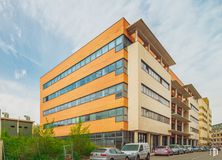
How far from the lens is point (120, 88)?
3953cm

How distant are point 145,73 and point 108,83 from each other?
588 cm

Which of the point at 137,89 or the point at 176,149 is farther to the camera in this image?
the point at 176,149

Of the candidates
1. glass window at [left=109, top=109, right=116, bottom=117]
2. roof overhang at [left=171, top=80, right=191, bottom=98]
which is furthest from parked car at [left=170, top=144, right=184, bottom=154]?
roof overhang at [left=171, top=80, right=191, bottom=98]

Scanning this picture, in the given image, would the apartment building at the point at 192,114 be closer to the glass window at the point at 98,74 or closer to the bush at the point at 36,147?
the glass window at the point at 98,74

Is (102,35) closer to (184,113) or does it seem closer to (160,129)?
(160,129)

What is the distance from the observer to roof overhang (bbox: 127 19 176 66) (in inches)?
1567

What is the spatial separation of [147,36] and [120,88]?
10.2 metres

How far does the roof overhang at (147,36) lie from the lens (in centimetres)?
3981

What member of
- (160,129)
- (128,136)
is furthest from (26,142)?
(160,129)

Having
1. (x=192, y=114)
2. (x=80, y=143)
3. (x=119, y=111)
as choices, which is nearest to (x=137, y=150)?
(x=80, y=143)

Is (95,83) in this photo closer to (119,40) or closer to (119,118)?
(119,118)

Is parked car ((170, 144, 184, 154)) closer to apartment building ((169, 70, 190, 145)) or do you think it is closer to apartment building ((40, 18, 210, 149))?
apartment building ((40, 18, 210, 149))

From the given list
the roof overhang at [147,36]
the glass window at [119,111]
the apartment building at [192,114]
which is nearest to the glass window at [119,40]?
the roof overhang at [147,36]

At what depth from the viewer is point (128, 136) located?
39.4m
